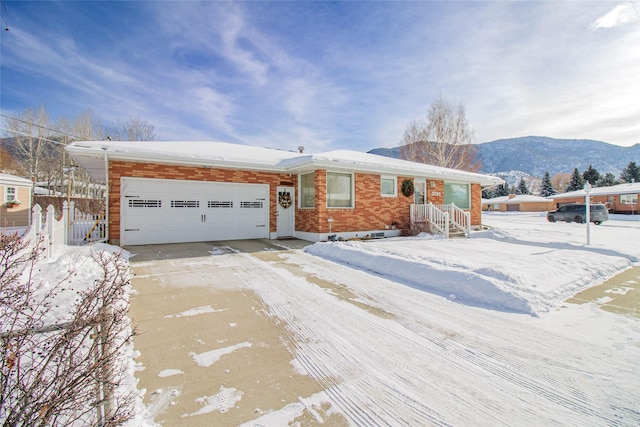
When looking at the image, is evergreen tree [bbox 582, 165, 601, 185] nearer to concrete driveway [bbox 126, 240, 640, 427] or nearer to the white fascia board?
the white fascia board

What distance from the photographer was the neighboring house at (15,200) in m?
18.6

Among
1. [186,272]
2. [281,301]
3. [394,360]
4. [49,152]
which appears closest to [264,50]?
[186,272]

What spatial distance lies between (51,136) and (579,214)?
43805 mm

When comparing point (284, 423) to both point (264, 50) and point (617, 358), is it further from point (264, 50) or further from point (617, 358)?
point (264, 50)

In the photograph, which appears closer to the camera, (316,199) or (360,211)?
(316,199)

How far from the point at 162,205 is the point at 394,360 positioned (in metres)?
9.28

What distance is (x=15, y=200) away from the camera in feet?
63.3

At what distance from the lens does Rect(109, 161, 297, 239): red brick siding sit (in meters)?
8.76

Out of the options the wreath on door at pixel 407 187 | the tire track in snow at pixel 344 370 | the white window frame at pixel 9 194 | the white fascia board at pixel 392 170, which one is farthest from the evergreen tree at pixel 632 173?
the white window frame at pixel 9 194

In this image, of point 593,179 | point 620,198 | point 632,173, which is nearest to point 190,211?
point 620,198

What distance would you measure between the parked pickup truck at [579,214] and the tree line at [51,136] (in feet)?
115

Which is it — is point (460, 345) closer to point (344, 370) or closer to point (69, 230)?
point (344, 370)

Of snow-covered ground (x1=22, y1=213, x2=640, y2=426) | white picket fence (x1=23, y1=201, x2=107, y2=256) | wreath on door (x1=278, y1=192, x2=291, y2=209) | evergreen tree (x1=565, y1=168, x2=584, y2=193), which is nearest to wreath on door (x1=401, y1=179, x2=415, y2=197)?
wreath on door (x1=278, y1=192, x2=291, y2=209)

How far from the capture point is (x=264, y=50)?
891 centimetres
